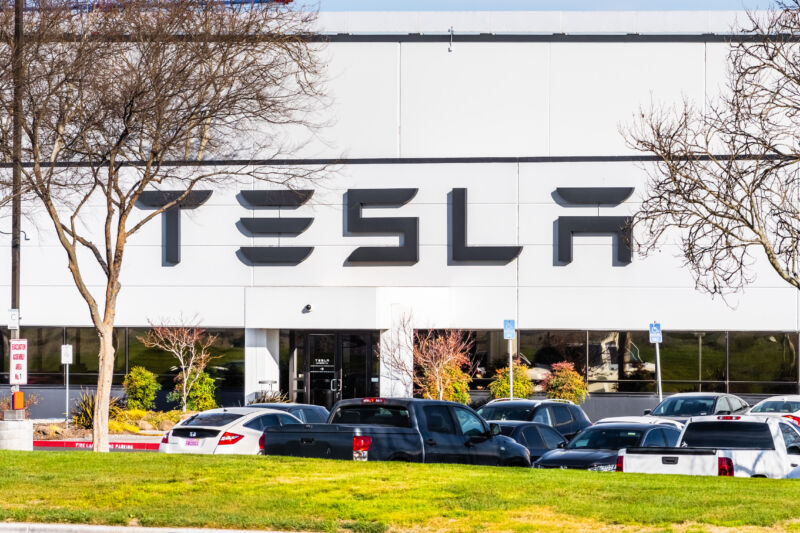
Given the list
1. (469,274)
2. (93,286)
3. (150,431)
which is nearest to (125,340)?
(93,286)

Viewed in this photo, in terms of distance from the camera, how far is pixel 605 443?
19.6 m

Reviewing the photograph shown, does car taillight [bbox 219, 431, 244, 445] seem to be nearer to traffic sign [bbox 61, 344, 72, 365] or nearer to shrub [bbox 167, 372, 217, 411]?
traffic sign [bbox 61, 344, 72, 365]

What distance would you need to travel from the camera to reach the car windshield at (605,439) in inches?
765

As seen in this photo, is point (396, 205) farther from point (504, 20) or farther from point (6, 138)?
point (6, 138)

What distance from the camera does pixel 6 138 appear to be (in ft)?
75.8

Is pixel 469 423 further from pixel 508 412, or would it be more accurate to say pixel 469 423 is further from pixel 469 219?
pixel 469 219

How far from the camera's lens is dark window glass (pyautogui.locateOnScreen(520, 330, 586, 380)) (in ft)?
115

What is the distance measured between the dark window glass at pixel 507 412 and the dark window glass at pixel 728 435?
710 centimetres

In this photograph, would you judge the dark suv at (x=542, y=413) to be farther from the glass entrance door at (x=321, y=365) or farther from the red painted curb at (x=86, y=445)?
the glass entrance door at (x=321, y=365)

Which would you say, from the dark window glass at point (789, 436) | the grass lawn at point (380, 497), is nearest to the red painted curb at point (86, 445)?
the grass lawn at point (380, 497)

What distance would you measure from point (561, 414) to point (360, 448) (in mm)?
9584

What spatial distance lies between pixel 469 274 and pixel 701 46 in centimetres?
1079

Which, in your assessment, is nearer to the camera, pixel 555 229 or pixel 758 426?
pixel 758 426

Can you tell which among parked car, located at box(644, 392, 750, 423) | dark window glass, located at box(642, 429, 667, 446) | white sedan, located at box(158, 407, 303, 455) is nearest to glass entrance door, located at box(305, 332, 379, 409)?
parked car, located at box(644, 392, 750, 423)
